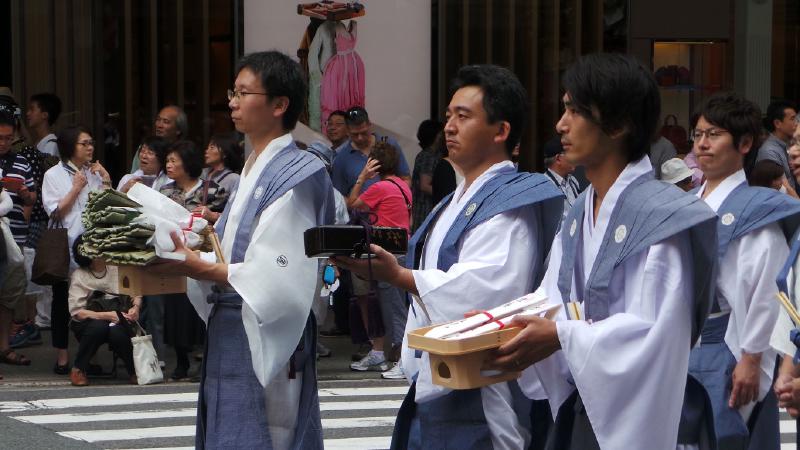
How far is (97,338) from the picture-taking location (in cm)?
969

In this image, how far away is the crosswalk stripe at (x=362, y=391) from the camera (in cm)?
968

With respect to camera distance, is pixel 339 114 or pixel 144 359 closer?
pixel 144 359

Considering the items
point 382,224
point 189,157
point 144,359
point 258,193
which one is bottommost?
point 144,359

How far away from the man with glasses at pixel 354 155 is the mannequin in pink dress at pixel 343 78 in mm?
1518

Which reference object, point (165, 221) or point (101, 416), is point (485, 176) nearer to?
point (165, 221)

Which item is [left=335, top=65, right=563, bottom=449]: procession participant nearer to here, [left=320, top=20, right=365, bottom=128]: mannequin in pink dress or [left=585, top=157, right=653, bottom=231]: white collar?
[left=585, top=157, right=653, bottom=231]: white collar

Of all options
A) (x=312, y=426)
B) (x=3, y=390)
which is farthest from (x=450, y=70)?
(x=312, y=426)

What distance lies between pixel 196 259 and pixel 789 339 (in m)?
1.83

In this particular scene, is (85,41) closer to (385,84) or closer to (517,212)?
(385,84)

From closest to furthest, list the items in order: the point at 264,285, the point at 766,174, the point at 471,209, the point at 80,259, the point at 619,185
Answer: the point at 619,185, the point at 471,209, the point at 264,285, the point at 766,174, the point at 80,259

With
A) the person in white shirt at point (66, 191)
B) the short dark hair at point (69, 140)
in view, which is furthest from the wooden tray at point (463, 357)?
the short dark hair at point (69, 140)

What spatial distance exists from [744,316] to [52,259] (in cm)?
647

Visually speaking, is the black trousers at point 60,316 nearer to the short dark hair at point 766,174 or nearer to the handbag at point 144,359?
the handbag at point 144,359

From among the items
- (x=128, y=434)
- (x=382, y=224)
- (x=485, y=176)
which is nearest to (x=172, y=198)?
(x=382, y=224)
